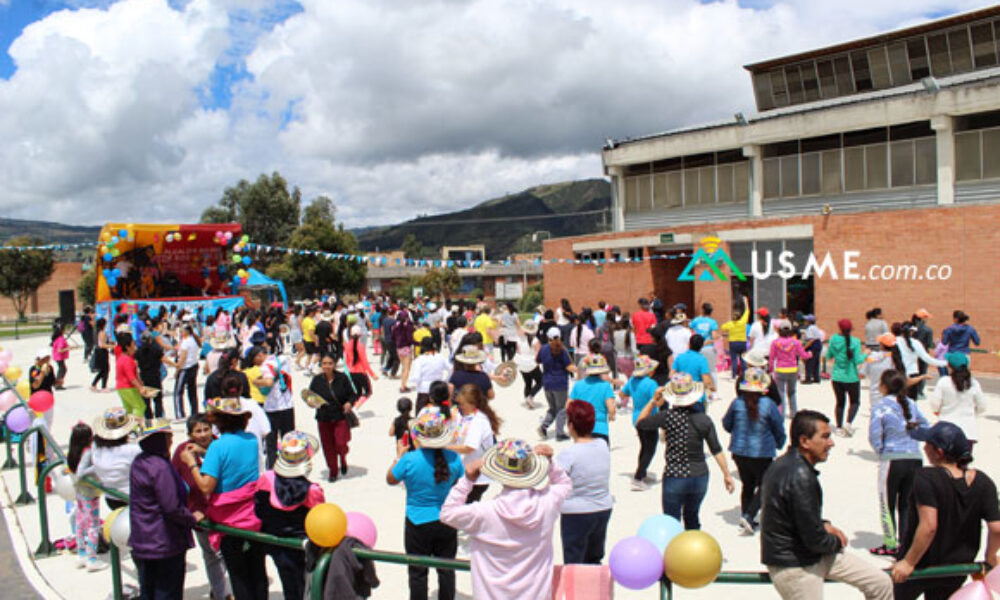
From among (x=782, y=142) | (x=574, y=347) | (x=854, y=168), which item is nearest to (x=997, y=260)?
(x=854, y=168)

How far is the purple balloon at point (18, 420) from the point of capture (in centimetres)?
891

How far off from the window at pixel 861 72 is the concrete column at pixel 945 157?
6.07 meters

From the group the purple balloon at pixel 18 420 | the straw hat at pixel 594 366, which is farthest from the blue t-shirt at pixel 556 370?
the purple balloon at pixel 18 420

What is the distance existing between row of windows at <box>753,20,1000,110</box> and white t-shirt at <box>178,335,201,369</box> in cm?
2358

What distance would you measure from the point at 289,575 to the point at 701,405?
3692 mm

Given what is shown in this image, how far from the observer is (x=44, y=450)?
27.6ft

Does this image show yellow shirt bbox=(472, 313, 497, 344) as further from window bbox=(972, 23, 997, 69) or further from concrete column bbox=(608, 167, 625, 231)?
window bbox=(972, 23, 997, 69)

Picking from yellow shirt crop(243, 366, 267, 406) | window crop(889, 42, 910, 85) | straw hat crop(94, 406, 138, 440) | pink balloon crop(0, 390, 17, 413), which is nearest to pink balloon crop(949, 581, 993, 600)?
straw hat crop(94, 406, 138, 440)

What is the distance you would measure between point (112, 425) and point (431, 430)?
9.04ft

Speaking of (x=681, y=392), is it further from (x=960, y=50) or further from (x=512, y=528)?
Answer: (x=960, y=50)

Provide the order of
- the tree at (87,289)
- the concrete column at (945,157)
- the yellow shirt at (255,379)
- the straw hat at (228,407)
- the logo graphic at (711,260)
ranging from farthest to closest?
the tree at (87,289)
the logo graphic at (711,260)
the concrete column at (945,157)
the yellow shirt at (255,379)
the straw hat at (228,407)

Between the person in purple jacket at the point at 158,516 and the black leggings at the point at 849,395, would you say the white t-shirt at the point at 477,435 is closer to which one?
the person in purple jacket at the point at 158,516

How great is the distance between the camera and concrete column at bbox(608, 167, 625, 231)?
28734mm

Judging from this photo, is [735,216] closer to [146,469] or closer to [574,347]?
[574,347]
